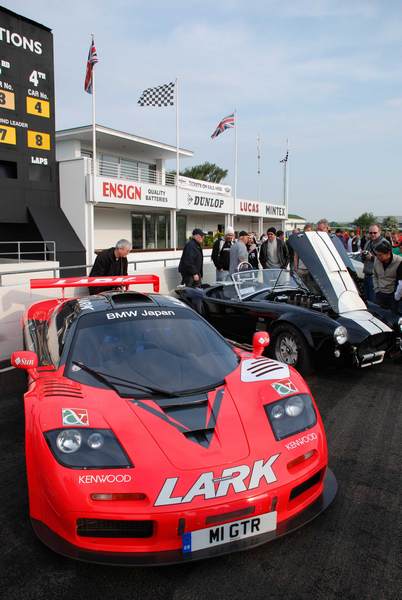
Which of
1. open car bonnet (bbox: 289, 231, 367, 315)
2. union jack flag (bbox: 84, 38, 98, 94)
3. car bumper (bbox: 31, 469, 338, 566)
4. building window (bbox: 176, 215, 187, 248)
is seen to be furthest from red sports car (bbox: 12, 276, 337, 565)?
building window (bbox: 176, 215, 187, 248)

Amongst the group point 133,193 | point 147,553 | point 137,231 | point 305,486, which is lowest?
point 147,553

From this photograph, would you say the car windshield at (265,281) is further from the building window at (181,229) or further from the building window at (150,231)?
the building window at (181,229)

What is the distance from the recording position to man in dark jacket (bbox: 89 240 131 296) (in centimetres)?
652

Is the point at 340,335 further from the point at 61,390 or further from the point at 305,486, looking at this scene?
the point at 61,390

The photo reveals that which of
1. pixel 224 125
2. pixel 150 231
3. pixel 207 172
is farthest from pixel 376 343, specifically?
pixel 207 172

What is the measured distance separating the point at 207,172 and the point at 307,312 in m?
60.5

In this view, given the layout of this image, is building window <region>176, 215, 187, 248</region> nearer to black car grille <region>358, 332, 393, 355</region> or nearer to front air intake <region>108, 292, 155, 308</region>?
black car grille <region>358, 332, 393, 355</region>

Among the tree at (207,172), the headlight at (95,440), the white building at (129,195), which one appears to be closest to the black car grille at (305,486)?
the headlight at (95,440)

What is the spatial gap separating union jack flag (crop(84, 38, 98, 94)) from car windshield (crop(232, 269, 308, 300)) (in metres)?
14.8

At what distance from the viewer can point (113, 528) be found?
2131 mm

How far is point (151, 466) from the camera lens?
2268 millimetres

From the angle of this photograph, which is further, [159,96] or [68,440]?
[159,96]

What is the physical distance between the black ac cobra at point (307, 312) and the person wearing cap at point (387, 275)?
52 cm

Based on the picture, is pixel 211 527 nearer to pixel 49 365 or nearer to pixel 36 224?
pixel 49 365
